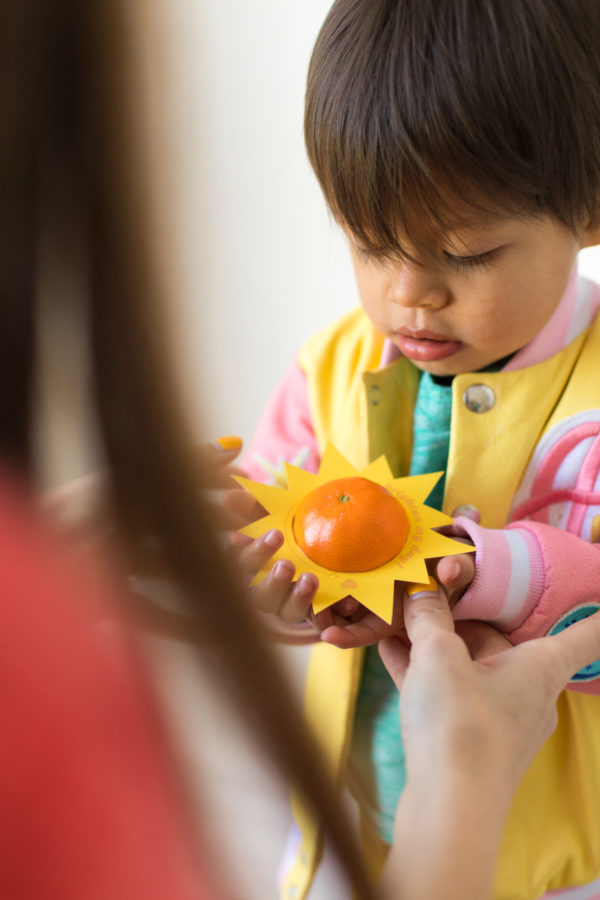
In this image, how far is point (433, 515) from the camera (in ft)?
2.03

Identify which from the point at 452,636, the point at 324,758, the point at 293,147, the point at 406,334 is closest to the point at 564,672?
the point at 452,636

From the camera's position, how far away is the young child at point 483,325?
1.81ft

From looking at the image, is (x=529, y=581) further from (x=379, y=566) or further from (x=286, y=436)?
(x=286, y=436)

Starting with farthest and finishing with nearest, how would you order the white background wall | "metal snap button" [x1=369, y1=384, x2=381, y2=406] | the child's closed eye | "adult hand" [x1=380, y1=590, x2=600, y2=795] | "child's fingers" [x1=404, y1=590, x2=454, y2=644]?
1. the white background wall
2. "metal snap button" [x1=369, y1=384, x2=381, y2=406]
3. the child's closed eye
4. "child's fingers" [x1=404, y1=590, x2=454, y2=644]
5. "adult hand" [x1=380, y1=590, x2=600, y2=795]

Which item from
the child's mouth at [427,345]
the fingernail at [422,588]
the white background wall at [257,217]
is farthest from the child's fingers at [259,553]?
the white background wall at [257,217]

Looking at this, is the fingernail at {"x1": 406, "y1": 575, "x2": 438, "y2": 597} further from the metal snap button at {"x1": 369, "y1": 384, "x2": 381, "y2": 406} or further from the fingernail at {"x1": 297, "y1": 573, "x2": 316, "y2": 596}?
the metal snap button at {"x1": 369, "y1": 384, "x2": 381, "y2": 406}

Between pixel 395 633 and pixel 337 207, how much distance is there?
348 millimetres

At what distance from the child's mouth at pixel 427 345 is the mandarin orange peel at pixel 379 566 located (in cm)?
10

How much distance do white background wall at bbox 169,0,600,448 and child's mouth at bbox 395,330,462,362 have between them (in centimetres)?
45

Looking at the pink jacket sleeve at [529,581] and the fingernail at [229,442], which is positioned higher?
the fingernail at [229,442]

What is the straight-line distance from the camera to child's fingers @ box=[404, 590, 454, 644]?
1.65 feet

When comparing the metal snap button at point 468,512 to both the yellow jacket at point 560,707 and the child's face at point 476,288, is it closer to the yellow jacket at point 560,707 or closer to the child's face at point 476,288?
the yellow jacket at point 560,707


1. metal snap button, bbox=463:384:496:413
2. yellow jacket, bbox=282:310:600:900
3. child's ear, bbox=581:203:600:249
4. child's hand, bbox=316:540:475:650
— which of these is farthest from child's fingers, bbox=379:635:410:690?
child's ear, bbox=581:203:600:249

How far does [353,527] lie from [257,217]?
34.5 inches
